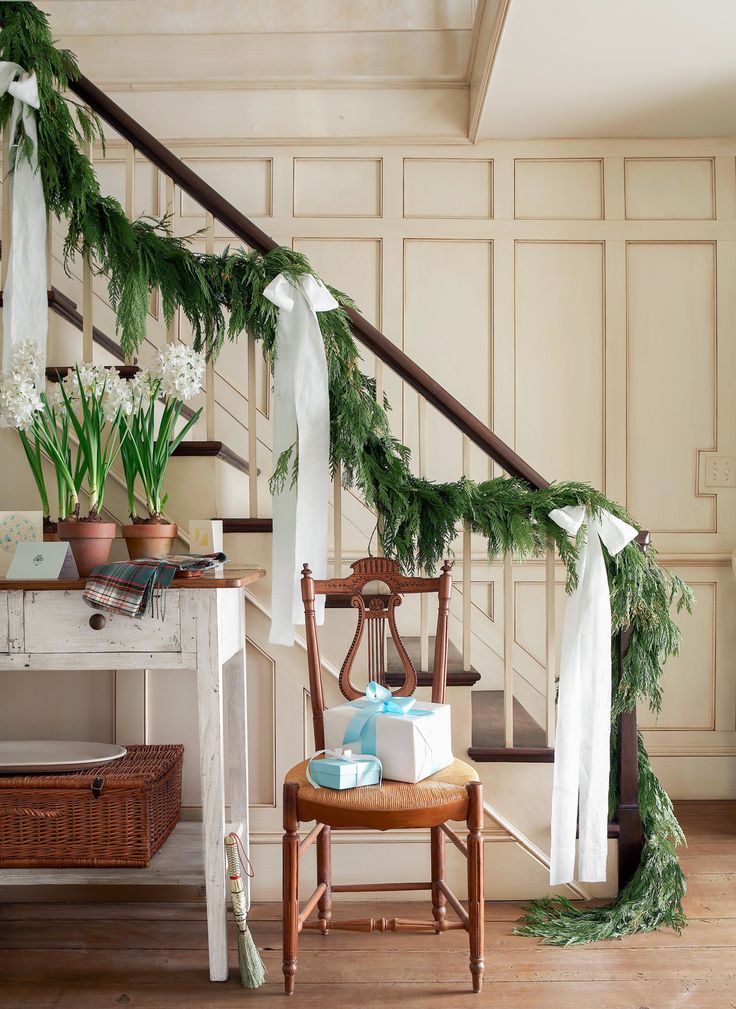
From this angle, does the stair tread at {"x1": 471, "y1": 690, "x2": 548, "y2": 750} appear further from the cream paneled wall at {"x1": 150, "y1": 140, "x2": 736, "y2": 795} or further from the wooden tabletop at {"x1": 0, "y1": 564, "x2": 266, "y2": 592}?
the wooden tabletop at {"x1": 0, "y1": 564, "x2": 266, "y2": 592}

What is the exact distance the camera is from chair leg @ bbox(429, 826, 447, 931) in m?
1.97

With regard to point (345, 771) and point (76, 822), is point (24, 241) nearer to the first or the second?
point (76, 822)

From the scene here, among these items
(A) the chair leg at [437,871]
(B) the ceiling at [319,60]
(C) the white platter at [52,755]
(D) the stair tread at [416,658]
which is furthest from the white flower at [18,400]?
(B) the ceiling at [319,60]

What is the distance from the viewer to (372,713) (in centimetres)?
181

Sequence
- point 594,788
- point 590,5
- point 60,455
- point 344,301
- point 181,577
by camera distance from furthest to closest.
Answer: point 590,5 → point 344,301 → point 594,788 → point 60,455 → point 181,577

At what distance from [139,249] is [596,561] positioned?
1.47 m

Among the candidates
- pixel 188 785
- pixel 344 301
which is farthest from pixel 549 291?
pixel 188 785

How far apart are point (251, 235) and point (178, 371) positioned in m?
0.52

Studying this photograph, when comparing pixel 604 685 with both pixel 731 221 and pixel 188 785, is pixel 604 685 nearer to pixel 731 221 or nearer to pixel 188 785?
pixel 188 785

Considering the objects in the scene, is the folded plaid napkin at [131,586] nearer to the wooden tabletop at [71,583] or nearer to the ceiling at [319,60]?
the wooden tabletop at [71,583]

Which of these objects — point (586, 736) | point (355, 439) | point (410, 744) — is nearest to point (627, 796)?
point (586, 736)

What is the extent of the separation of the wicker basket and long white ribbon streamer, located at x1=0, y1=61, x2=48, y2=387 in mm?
1086

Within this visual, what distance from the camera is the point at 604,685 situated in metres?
2.08

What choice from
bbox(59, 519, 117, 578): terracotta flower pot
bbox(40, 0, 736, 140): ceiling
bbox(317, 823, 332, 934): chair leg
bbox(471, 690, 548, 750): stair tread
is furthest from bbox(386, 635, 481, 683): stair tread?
bbox(40, 0, 736, 140): ceiling
